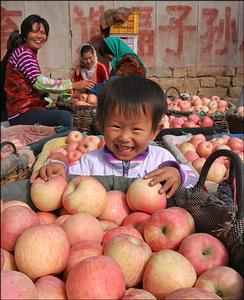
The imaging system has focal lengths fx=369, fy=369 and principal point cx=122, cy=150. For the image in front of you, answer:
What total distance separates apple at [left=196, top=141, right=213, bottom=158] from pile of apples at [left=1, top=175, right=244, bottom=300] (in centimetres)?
169

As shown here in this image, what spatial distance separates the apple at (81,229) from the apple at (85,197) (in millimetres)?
94

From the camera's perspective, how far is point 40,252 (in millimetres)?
1056

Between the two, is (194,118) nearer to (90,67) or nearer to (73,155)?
(73,155)

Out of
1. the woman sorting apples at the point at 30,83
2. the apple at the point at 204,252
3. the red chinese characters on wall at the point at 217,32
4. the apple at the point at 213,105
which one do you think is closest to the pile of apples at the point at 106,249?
the apple at the point at 204,252

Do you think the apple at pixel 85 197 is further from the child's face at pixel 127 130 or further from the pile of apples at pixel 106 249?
the child's face at pixel 127 130

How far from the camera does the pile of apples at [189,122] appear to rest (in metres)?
3.98

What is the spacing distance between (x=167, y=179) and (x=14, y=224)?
0.64 metres

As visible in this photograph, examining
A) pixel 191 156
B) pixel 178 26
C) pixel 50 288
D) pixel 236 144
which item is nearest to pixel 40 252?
pixel 50 288

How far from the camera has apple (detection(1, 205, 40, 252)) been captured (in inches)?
45.3

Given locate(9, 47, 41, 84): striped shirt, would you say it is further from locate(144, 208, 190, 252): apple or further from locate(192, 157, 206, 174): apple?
locate(144, 208, 190, 252): apple

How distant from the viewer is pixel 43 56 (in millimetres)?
6461


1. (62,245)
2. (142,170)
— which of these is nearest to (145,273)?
(62,245)

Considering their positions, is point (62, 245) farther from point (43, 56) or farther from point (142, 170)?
point (43, 56)

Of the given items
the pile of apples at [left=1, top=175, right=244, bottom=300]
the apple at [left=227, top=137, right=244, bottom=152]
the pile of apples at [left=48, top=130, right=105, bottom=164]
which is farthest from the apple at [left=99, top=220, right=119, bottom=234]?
the apple at [left=227, top=137, right=244, bottom=152]
